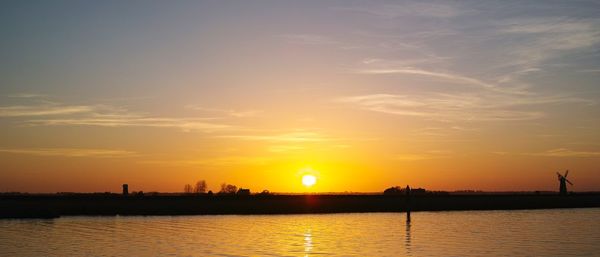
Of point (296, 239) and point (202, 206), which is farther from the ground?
point (202, 206)

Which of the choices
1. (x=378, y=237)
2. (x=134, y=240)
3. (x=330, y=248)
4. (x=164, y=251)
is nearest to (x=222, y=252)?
(x=164, y=251)

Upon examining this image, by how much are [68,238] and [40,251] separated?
9.60 m

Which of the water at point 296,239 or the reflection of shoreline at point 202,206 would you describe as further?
the reflection of shoreline at point 202,206

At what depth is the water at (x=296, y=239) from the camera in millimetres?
44000

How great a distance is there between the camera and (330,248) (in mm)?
45812

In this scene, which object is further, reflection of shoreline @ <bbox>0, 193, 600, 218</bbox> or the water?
reflection of shoreline @ <bbox>0, 193, 600, 218</bbox>

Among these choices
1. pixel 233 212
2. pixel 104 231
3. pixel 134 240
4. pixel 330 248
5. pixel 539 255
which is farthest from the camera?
pixel 233 212

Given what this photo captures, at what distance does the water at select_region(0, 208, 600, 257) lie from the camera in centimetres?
4400

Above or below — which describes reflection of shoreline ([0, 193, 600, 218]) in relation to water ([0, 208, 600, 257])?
above

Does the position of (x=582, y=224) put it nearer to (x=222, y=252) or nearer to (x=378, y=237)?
(x=378, y=237)

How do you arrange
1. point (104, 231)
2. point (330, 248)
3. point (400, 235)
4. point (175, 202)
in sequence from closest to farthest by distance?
1. point (330, 248)
2. point (400, 235)
3. point (104, 231)
4. point (175, 202)

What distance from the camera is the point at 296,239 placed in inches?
2051

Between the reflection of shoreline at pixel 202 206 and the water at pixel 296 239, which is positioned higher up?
the reflection of shoreline at pixel 202 206

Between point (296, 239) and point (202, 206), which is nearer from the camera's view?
point (296, 239)
